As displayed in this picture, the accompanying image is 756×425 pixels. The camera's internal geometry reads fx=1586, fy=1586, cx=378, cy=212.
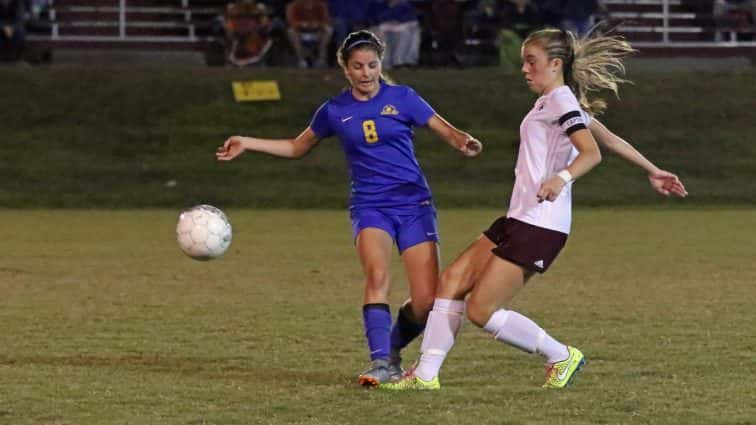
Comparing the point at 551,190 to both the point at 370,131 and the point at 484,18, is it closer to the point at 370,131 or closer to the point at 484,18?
the point at 370,131

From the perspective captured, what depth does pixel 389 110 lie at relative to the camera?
7789 millimetres

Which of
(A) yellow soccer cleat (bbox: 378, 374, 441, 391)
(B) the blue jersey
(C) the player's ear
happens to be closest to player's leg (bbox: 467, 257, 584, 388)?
(A) yellow soccer cleat (bbox: 378, 374, 441, 391)

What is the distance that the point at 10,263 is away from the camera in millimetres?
13969

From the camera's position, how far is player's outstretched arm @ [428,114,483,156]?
7.61 m

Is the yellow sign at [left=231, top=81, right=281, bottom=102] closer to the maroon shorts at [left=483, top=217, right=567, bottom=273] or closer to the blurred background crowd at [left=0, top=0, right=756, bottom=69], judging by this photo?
the blurred background crowd at [left=0, top=0, right=756, bottom=69]

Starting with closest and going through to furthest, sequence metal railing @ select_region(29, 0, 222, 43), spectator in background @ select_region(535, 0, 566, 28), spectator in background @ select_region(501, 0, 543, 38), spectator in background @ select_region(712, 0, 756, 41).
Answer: spectator in background @ select_region(501, 0, 543, 38) → spectator in background @ select_region(535, 0, 566, 28) → metal railing @ select_region(29, 0, 222, 43) → spectator in background @ select_region(712, 0, 756, 41)

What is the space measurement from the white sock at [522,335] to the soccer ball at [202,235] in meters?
1.82

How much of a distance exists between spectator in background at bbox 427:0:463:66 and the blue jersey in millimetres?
17347

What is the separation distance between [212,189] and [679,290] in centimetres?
1097

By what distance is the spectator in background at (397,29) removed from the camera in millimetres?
24297

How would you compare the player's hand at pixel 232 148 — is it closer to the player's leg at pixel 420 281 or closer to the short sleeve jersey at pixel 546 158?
the player's leg at pixel 420 281

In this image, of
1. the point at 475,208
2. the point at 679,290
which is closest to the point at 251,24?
the point at 475,208

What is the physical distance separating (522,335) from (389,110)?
1314 millimetres

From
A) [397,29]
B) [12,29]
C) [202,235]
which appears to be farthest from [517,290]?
[12,29]
